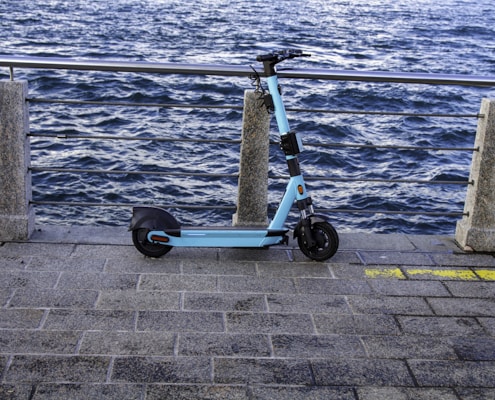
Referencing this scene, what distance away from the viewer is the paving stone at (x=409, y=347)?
4.10m

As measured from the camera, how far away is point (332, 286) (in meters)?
4.96

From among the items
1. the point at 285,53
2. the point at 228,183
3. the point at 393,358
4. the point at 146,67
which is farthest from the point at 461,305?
the point at 228,183

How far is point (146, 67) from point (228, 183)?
7.67 metres

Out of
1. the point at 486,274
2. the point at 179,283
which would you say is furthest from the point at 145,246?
the point at 486,274

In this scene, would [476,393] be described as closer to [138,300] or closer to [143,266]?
[138,300]

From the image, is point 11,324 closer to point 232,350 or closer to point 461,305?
point 232,350

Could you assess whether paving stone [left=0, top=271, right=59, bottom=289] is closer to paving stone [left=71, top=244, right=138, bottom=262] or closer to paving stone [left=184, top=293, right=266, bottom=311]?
paving stone [left=71, top=244, right=138, bottom=262]

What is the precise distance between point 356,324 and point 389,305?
0.37 meters

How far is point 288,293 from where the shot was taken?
4.82 m

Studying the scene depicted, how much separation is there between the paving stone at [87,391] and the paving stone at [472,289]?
2.27 m

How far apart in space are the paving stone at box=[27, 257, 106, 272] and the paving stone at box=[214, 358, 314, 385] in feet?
4.81

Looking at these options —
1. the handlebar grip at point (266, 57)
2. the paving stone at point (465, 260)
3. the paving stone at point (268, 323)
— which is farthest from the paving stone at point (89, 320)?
the paving stone at point (465, 260)

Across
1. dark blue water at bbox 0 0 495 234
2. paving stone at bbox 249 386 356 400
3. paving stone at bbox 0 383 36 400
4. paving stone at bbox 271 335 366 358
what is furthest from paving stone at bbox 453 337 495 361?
dark blue water at bbox 0 0 495 234

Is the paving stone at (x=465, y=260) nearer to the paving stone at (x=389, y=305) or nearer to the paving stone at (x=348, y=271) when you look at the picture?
the paving stone at (x=348, y=271)
